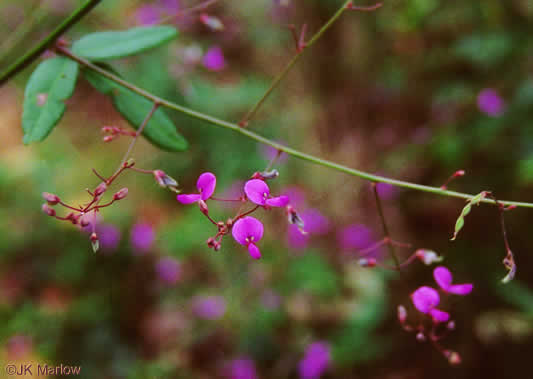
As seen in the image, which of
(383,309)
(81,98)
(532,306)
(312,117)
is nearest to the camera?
(532,306)

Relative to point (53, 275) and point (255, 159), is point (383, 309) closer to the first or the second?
point (255, 159)

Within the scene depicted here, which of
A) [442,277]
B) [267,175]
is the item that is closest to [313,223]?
[442,277]

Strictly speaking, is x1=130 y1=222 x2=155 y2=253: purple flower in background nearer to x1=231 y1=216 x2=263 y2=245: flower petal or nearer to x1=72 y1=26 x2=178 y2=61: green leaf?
x1=72 y1=26 x2=178 y2=61: green leaf

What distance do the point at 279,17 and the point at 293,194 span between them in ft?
4.90

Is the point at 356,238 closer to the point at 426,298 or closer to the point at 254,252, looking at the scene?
the point at 426,298

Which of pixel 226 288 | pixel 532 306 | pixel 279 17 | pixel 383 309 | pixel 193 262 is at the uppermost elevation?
pixel 279 17

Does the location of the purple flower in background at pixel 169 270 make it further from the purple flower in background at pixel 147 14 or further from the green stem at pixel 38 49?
the green stem at pixel 38 49

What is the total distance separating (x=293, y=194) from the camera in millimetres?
2357

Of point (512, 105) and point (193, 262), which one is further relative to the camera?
point (193, 262)

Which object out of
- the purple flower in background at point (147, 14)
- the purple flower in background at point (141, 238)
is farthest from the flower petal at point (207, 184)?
the purple flower in background at point (147, 14)

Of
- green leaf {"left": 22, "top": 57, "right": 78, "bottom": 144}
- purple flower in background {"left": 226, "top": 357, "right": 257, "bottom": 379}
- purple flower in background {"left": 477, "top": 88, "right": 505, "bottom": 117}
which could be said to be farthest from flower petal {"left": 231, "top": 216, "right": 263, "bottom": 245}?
purple flower in background {"left": 477, "top": 88, "right": 505, "bottom": 117}

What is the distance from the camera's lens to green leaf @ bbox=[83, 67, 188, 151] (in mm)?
900

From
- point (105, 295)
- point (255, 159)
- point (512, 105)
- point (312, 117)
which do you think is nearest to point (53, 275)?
point (105, 295)

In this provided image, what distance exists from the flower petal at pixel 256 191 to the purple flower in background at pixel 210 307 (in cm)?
145
